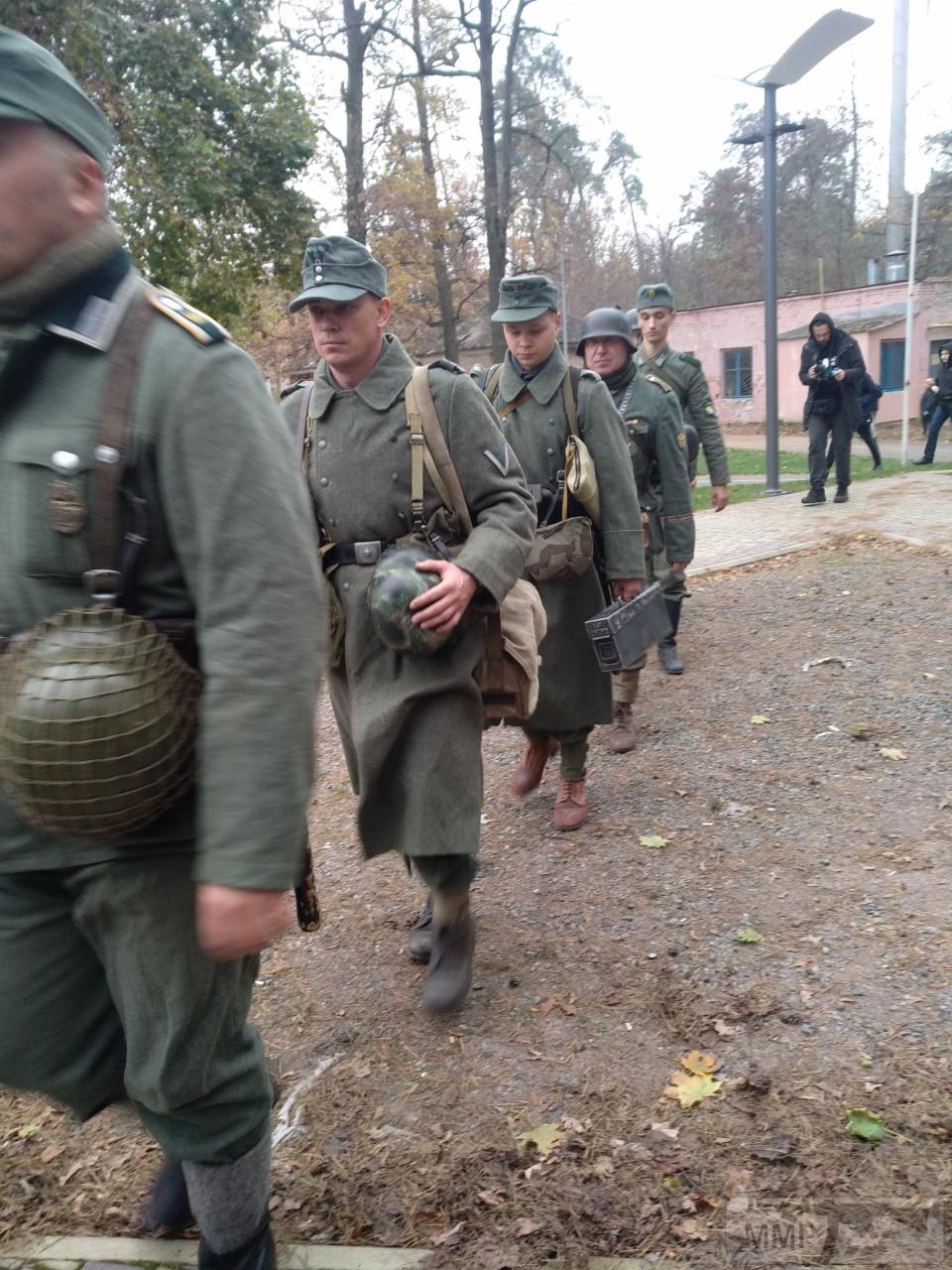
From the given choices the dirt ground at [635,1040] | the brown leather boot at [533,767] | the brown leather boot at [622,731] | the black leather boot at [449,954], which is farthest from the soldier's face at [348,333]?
the brown leather boot at [622,731]

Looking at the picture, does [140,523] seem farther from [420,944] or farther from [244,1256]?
[420,944]

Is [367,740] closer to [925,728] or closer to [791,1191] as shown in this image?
[791,1191]

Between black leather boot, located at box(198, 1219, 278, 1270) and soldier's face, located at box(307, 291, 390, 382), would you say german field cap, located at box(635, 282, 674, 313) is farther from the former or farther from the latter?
black leather boot, located at box(198, 1219, 278, 1270)

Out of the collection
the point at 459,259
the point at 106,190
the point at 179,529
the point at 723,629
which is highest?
the point at 459,259

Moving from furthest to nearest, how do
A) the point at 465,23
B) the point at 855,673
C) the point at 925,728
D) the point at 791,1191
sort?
the point at 465,23, the point at 855,673, the point at 925,728, the point at 791,1191

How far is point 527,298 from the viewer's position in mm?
4234

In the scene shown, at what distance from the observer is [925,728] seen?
530 cm

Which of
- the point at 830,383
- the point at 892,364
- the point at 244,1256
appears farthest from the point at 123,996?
the point at 892,364

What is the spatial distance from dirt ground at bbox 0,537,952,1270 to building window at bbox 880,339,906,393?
1093 inches

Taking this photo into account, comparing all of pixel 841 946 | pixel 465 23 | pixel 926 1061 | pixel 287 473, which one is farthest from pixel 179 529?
pixel 465 23

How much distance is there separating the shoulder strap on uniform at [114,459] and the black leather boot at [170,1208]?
58.8 inches

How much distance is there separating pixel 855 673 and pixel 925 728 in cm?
94

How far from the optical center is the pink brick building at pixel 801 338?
29.3 metres

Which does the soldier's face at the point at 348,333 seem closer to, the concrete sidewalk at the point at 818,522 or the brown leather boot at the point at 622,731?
the brown leather boot at the point at 622,731
